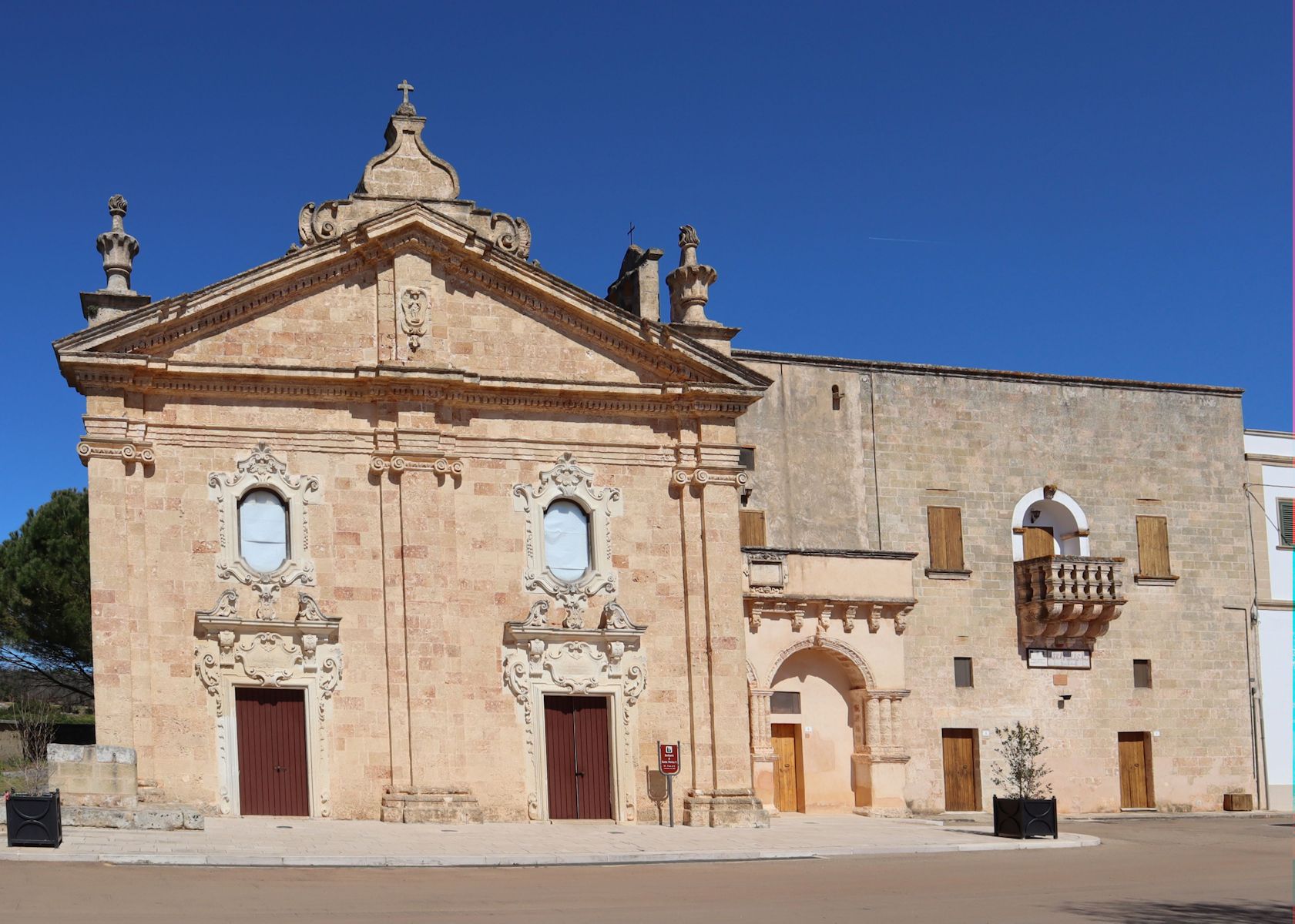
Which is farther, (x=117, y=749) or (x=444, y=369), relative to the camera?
(x=444, y=369)

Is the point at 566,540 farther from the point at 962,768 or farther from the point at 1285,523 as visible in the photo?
the point at 1285,523

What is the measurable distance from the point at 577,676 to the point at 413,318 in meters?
6.63

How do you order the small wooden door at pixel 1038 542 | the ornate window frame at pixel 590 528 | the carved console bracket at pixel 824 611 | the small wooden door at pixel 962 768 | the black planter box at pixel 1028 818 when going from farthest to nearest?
the small wooden door at pixel 1038 542
the small wooden door at pixel 962 768
the carved console bracket at pixel 824 611
the ornate window frame at pixel 590 528
the black planter box at pixel 1028 818

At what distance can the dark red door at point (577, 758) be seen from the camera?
2842 centimetres

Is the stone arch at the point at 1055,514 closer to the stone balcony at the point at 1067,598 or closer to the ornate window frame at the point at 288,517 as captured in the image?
the stone balcony at the point at 1067,598

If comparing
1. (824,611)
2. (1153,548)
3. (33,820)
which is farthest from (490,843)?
(1153,548)

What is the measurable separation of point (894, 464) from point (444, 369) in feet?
34.2

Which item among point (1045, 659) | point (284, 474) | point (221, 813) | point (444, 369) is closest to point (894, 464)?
point (1045, 659)

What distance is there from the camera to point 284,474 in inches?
1086

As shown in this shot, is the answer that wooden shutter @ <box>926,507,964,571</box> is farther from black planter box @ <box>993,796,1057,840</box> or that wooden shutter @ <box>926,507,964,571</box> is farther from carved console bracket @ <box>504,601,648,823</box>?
carved console bracket @ <box>504,601,648,823</box>

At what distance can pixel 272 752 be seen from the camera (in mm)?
26891

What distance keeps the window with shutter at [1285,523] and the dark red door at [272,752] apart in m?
22.0

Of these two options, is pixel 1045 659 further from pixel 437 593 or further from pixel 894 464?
pixel 437 593

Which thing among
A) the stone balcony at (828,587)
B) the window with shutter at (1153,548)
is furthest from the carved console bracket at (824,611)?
the window with shutter at (1153,548)
